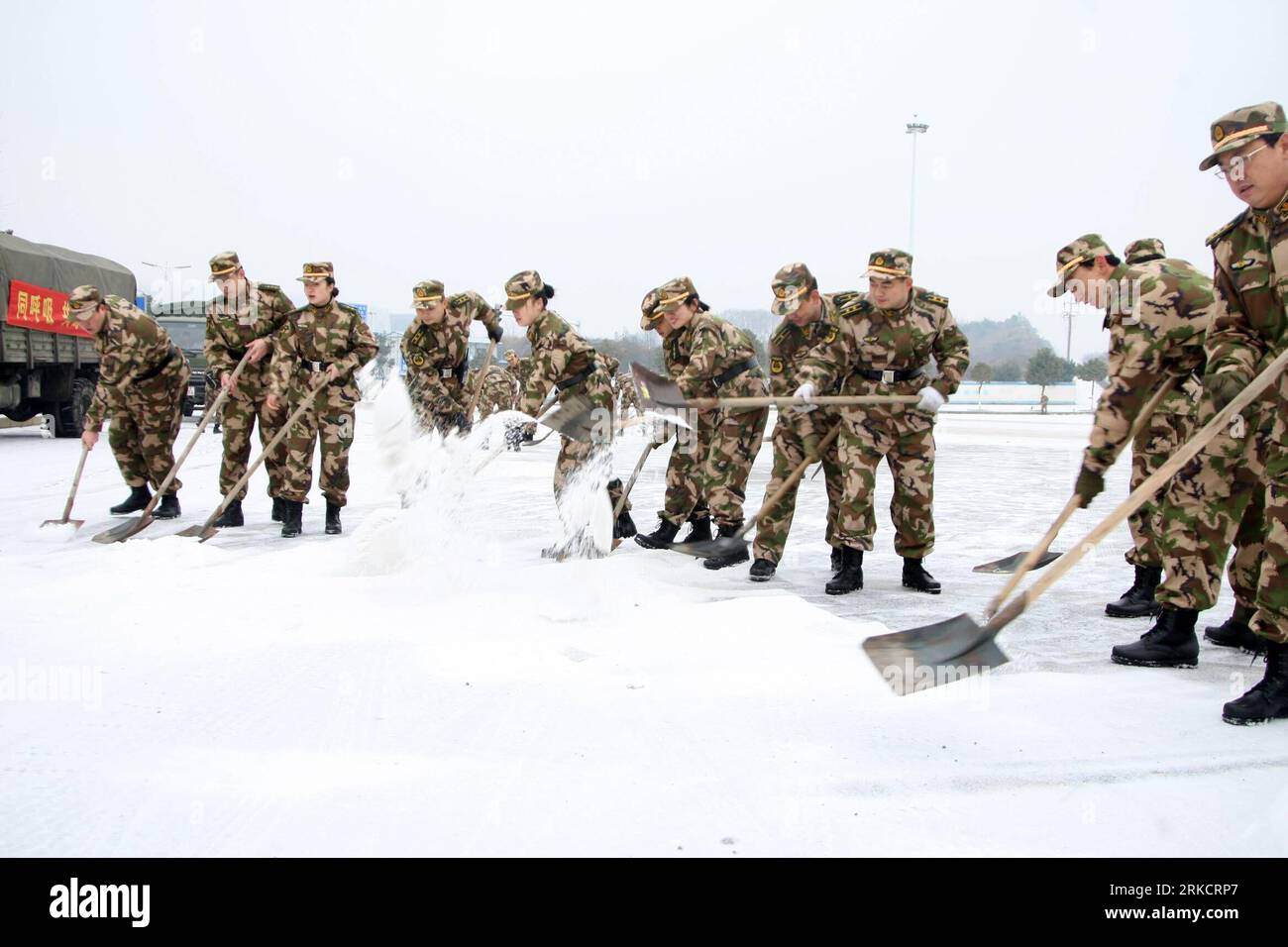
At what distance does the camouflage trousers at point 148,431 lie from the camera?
23.3ft

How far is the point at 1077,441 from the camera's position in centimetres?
1786

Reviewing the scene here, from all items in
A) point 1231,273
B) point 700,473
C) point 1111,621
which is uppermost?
point 1231,273

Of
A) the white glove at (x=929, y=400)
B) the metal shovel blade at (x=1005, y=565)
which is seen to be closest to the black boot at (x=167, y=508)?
the white glove at (x=929, y=400)

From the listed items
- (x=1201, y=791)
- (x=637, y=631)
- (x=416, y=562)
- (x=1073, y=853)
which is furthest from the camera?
(x=416, y=562)

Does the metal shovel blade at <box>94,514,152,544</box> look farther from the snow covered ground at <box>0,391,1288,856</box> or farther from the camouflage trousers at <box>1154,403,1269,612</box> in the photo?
the camouflage trousers at <box>1154,403,1269,612</box>

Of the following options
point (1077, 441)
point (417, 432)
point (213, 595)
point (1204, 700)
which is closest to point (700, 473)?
point (417, 432)

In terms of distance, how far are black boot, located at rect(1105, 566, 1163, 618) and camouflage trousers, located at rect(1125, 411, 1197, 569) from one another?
1.9 inches

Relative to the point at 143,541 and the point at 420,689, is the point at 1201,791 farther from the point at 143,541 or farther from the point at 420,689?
the point at 143,541

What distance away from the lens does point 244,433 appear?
7.15m

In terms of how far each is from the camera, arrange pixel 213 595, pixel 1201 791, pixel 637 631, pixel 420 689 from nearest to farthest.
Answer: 1. pixel 1201 791
2. pixel 420 689
3. pixel 637 631
4. pixel 213 595

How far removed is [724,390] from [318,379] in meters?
2.86

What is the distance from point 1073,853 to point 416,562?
139 inches

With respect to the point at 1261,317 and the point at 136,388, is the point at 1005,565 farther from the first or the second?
the point at 136,388

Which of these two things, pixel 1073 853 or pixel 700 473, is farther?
pixel 700 473
